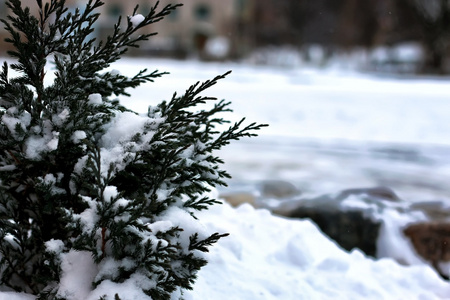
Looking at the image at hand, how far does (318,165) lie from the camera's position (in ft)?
35.0

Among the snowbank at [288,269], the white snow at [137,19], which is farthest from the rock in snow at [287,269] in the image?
the white snow at [137,19]

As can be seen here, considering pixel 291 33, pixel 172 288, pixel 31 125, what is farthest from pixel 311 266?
pixel 291 33

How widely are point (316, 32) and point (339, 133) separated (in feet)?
112

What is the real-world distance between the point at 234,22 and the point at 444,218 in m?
41.3

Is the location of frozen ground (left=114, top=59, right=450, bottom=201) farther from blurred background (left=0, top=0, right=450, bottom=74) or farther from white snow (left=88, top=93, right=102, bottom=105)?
blurred background (left=0, top=0, right=450, bottom=74)

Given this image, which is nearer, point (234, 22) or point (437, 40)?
point (437, 40)

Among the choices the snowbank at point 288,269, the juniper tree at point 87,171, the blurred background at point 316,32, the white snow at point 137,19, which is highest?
the white snow at point 137,19

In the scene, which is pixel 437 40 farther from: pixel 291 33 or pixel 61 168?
pixel 61 168

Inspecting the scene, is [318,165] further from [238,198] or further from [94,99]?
[94,99]

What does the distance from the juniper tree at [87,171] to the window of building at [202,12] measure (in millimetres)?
53139

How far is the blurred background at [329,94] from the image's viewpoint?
10039mm

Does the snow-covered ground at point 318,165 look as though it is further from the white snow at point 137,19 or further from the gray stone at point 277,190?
the white snow at point 137,19

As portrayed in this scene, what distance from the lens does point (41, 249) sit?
2857 millimetres

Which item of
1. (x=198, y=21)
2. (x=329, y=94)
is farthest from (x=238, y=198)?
(x=198, y=21)
